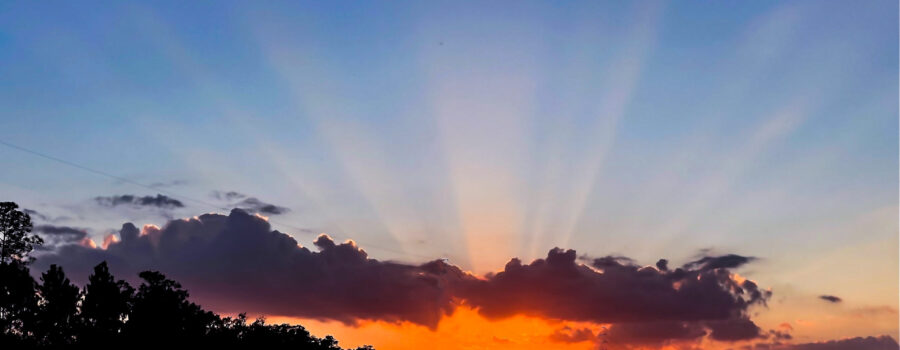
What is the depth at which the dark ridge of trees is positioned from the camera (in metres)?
91.3

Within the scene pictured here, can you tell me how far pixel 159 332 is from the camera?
11375 centimetres

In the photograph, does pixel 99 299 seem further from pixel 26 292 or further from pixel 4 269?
pixel 4 269

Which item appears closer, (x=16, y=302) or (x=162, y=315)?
(x=16, y=302)

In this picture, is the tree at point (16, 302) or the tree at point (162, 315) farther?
the tree at point (162, 315)

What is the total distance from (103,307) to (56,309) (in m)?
6.87

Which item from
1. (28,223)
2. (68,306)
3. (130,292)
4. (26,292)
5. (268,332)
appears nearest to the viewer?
(28,223)

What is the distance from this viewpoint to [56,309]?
4168 inches

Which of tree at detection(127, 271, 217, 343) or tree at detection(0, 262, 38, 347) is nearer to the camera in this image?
tree at detection(0, 262, 38, 347)

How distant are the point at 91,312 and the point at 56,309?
17.3ft

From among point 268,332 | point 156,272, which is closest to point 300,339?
point 268,332

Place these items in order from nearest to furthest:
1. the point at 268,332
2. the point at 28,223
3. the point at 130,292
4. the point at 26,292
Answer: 1. the point at 28,223
2. the point at 26,292
3. the point at 130,292
4. the point at 268,332

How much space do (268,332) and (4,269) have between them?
57270 millimetres

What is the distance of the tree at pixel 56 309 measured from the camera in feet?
342

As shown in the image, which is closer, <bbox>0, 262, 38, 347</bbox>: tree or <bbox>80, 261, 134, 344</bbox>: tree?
<bbox>0, 262, 38, 347</bbox>: tree
